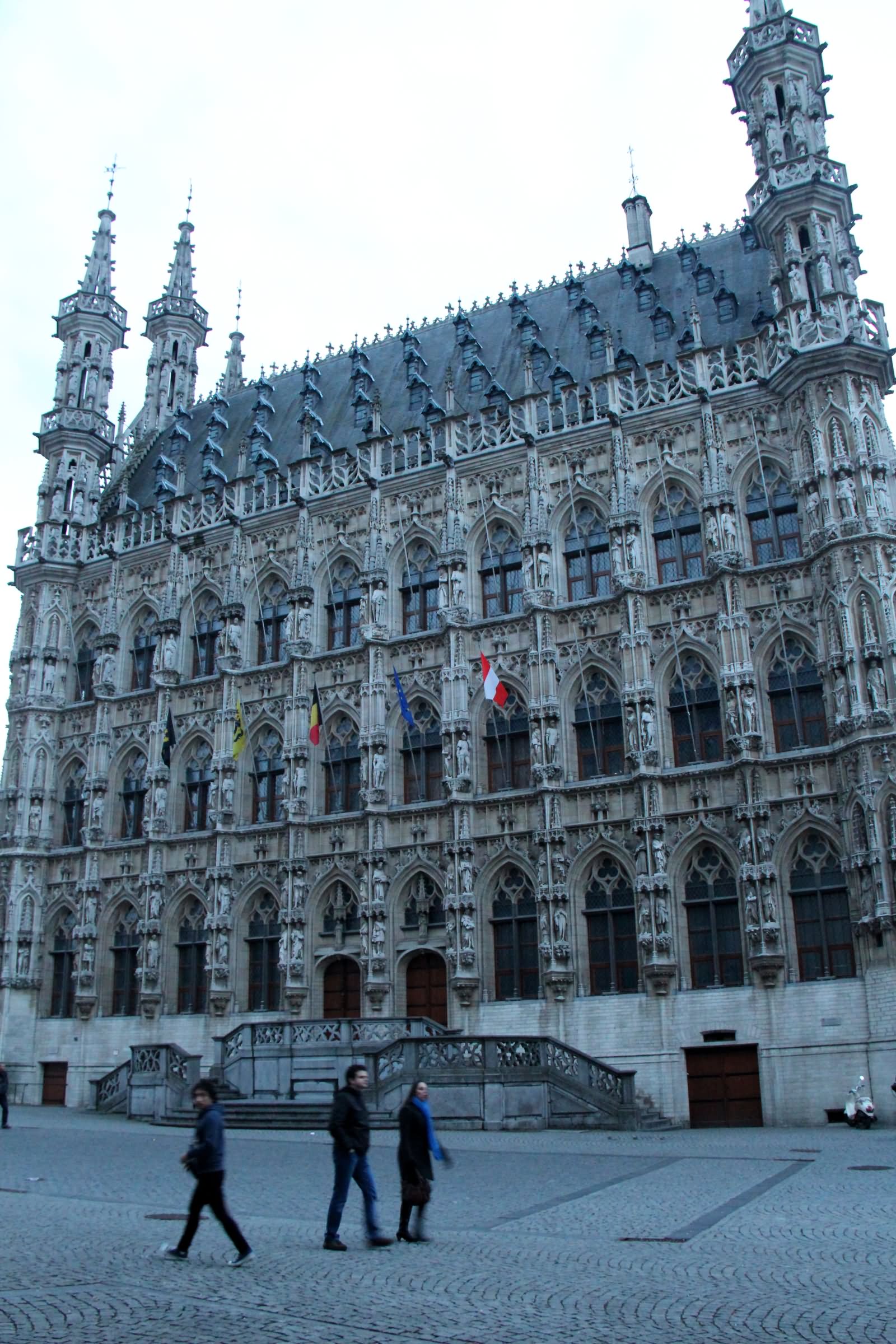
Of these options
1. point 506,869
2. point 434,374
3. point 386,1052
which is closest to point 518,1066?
point 386,1052

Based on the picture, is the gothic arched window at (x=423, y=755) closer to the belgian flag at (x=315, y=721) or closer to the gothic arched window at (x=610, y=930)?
the belgian flag at (x=315, y=721)

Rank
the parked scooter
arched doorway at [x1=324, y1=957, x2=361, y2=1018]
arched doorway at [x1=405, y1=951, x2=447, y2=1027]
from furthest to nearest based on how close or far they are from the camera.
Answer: arched doorway at [x1=324, y1=957, x2=361, y2=1018] → arched doorway at [x1=405, y1=951, x2=447, y2=1027] → the parked scooter

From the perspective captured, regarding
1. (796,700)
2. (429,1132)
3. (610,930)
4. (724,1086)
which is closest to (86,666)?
(610,930)

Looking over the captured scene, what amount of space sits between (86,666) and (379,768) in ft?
45.8

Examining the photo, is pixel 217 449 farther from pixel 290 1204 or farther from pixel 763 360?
pixel 290 1204

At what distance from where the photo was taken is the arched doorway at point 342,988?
3219 cm

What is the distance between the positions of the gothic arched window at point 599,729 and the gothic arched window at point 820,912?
5.27 metres

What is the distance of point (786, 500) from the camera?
101ft

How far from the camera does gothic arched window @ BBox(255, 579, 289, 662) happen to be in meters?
37.2

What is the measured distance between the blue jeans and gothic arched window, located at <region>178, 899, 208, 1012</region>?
2465 cm

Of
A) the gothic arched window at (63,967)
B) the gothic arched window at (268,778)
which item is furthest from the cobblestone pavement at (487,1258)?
A: the gothic arched window at (63,967)

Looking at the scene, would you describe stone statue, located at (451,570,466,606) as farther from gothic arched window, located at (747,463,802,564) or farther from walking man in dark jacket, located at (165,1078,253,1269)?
walking man in dark jacket, located at (165,1078,253,1269)

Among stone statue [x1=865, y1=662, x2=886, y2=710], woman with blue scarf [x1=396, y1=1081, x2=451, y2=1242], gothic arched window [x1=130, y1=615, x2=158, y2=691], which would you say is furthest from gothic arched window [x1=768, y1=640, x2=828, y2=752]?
gothic arched window [x1=130, y1=615, x2=158, y2=691]

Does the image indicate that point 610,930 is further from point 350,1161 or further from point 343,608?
point 350,1161
